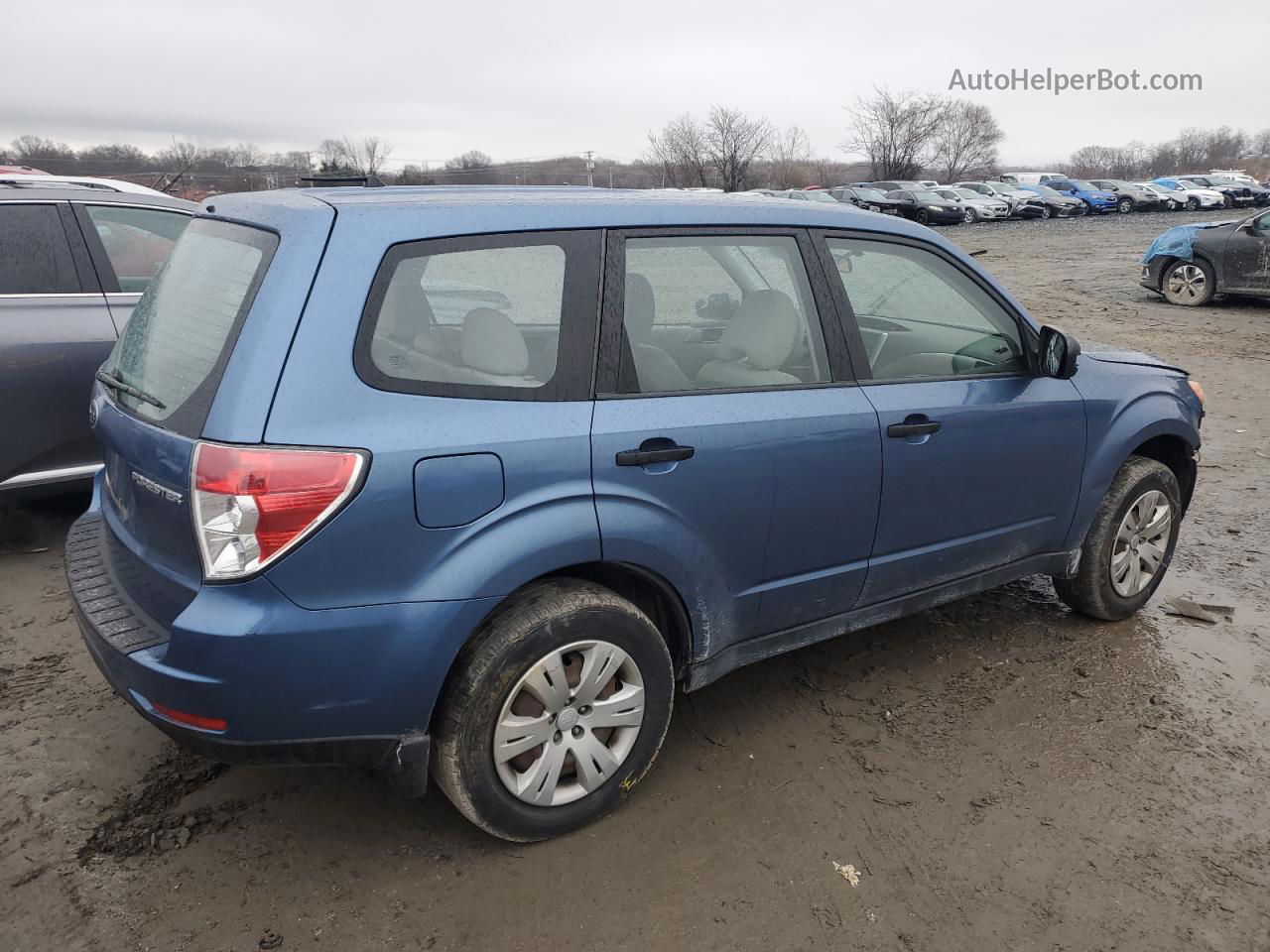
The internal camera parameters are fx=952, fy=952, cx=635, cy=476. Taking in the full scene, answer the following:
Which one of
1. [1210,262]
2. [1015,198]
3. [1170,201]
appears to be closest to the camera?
[1210,262]

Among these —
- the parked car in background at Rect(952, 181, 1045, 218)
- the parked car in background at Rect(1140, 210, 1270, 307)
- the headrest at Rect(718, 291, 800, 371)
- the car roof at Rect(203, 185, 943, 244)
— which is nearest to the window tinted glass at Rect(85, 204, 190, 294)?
the car roof at Rect(203, 185, 943, 244)

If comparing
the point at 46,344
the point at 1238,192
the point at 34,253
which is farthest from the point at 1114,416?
the point at 1238,192

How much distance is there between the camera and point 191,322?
257 centimetres

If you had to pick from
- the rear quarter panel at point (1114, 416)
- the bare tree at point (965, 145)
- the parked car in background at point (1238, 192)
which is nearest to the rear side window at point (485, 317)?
the rear quarter panel at point (1114, 416)

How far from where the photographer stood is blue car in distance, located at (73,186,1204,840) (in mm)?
2227

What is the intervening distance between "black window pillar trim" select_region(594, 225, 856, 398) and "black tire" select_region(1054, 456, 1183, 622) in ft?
5.13

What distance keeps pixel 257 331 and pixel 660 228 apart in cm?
120

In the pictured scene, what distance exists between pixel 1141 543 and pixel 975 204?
34.3m

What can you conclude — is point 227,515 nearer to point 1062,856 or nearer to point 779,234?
point 779,234

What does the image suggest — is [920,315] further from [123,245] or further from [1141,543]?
[123,245]

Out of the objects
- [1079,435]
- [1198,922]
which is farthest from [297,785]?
[1079,435]

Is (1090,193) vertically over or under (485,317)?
over

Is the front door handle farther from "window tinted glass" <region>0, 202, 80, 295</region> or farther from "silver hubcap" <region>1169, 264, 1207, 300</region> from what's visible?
"silver hubcap" <region>1169, 264, 1207, 300</region>

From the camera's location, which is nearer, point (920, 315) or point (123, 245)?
point (920, 315)
